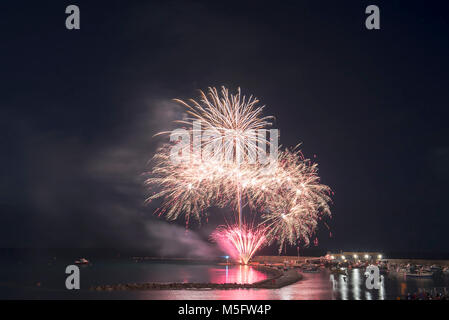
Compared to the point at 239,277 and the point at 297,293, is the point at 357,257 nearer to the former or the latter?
the point at 239,277

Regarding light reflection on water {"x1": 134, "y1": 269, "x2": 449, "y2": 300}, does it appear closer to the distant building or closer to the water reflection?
the water reflection

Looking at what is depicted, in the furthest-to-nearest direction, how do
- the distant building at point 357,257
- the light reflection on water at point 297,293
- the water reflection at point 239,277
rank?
the distant building at point 357,257
the water reflection at point 239,277
the light reflection on water at point 297,293

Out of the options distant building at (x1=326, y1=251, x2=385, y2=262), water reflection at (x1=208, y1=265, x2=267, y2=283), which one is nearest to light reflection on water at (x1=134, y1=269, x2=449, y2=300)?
water reflection at (x1=208, y1=265, x2=267, y2=283)

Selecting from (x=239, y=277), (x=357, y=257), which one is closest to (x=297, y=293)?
(x=239, y=277)

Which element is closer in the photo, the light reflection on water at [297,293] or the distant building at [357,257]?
the light reflection on water at [297,293]

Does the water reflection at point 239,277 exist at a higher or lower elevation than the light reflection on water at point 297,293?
lower

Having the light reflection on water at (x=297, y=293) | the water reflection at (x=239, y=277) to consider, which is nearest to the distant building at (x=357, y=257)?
the water reflection at (x=239, y=277)

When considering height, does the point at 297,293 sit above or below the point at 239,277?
above

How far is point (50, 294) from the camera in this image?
38344 mm


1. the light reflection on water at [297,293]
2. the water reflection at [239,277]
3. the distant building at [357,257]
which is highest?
the light reflection on water at [297,293]

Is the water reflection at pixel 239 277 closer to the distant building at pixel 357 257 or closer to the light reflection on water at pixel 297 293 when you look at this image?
the light reflection on water at pixel 297 293
